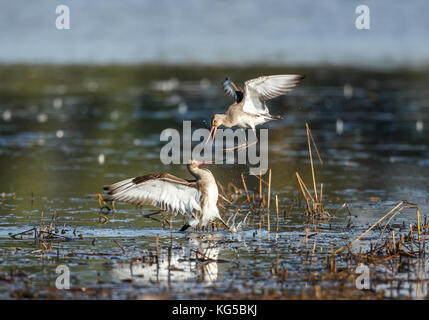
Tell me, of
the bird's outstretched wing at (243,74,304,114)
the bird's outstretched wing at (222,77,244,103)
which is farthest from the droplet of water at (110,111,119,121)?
the bird's outstretched wing at (243,74,304,114)

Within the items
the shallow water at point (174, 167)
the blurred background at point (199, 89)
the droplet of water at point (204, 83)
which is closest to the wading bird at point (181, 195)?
the shallow water at point (174, 167)

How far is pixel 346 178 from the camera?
42.5 feet

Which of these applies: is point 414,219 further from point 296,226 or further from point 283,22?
point 283,22

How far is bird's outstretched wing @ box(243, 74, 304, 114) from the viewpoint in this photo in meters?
11.0

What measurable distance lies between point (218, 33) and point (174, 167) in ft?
80.7

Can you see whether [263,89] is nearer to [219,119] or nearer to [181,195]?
[219,119]

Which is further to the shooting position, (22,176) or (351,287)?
(22,176)

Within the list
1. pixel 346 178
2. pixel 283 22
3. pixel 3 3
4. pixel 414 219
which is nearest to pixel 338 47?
pixel 283 22

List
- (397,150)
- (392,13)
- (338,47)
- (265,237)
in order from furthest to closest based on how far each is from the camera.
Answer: (392,13) < (338,47) < (397,150) < (265,237)

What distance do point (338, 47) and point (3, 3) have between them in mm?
16672

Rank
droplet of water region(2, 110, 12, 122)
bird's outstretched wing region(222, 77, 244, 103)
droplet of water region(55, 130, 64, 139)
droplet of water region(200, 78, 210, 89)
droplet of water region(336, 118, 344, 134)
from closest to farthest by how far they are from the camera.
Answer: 1. bird's outstretched wing region(222, 77, 244, 103)
2. droplet of water region(55, 130, 64, 139)
3. droplet of water region(336, 118, 344, 134)
4. droplet of water region(2, 110, 12, 122)
5. droplet of water region(200, 78, 210, 89)

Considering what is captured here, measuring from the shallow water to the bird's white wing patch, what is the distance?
1.10 ft

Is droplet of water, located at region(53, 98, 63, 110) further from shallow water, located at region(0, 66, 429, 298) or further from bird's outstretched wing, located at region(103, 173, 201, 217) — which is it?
bird's outstretched wing, located at region(103, 173, 201, 217)

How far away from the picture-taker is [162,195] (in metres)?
9.51
